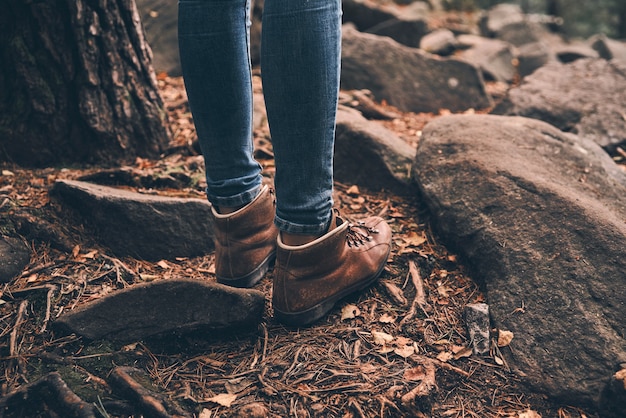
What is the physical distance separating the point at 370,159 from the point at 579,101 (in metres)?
1.98

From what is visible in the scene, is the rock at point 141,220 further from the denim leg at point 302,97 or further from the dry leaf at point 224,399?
the dry leaf at point 224,399

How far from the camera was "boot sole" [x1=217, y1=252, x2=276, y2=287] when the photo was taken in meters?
1.96

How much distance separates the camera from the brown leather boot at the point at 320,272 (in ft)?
5.67

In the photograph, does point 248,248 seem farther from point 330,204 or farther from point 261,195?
point 330,204

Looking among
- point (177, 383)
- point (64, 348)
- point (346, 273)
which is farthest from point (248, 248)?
point (64, 348)

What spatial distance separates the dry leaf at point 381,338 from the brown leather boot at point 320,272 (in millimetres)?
191

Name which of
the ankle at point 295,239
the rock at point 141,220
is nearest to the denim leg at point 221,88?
Result: the ankle at point 295,239

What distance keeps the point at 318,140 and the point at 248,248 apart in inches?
23.2

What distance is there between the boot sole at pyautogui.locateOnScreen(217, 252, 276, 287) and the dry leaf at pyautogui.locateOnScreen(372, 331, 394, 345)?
1.65ft

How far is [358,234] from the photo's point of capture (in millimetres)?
2008

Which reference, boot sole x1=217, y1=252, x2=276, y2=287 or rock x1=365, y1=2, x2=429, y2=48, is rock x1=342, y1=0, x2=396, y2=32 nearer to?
rock x1=365, y1=2, x2=429, y2=48

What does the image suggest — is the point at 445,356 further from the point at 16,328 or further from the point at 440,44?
the point at 440,44

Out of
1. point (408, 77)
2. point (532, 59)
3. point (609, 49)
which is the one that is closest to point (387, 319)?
point (408, 77)

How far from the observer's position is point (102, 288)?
1.97m
